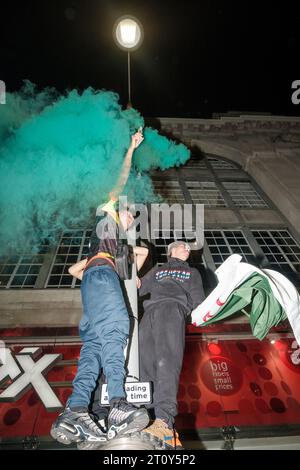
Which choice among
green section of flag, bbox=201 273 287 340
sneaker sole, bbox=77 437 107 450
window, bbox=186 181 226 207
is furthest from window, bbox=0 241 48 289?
window, bbox=186 181 226 207

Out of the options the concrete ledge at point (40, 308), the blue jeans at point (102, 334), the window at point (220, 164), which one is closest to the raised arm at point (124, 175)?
the blue jeans at point (102, 334)

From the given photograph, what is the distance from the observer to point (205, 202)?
14219 mm

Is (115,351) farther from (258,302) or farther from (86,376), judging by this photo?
(258,302)

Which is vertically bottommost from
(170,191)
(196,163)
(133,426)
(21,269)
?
(133,426)

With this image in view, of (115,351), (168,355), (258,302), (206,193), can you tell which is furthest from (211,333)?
(206,193)

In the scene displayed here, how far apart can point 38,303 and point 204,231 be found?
7.16 meters

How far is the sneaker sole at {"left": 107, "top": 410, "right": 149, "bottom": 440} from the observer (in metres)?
2.32

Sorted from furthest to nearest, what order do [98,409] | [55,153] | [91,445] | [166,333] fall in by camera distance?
[55,153] → [166,333] → [98,409] → [91,445]

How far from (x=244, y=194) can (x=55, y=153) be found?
10.1m

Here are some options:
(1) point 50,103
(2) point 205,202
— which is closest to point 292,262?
(2) point 205,202

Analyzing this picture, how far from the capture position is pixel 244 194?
15.3 metres

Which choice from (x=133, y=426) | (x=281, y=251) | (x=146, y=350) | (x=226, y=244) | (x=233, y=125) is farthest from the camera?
(x=233, y=125)

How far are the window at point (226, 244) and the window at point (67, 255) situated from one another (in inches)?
195
